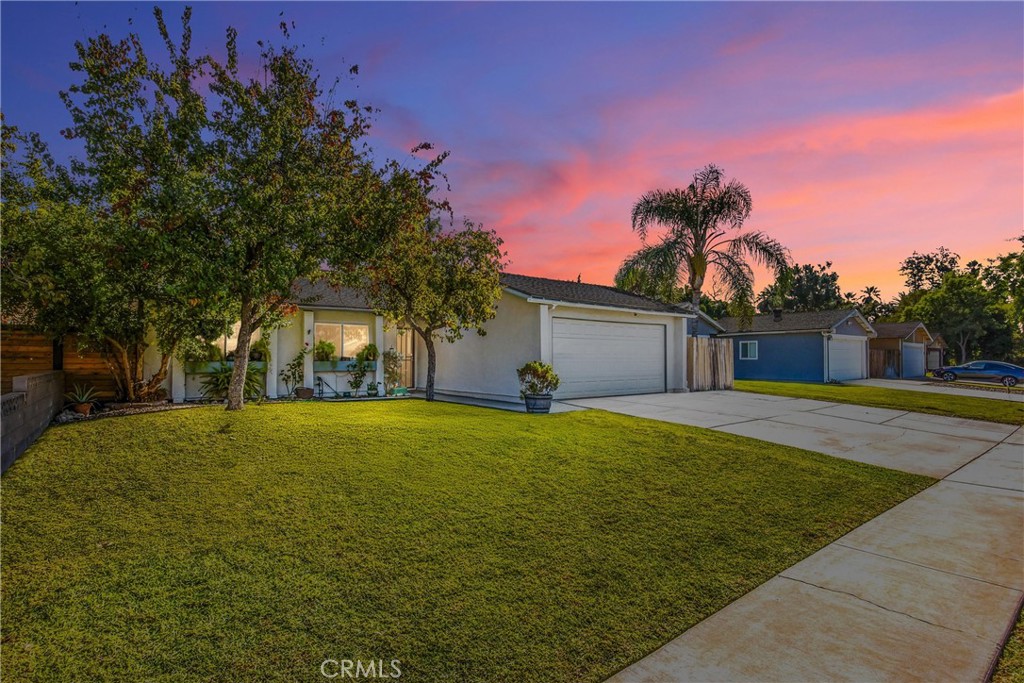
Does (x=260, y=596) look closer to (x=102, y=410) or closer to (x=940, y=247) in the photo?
(x=102, y=410)

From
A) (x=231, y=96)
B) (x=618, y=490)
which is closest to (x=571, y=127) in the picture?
(x=231, y=96)

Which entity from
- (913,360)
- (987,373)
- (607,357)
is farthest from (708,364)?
(913,360)

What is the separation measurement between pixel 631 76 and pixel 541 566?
10.0 m

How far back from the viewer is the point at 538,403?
36.2 feet

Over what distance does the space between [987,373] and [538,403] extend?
3206cm

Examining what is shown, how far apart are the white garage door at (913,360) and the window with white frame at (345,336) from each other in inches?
1475

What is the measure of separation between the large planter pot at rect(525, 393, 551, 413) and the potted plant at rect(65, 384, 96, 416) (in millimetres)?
8588

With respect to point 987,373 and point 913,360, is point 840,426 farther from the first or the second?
point 913,360

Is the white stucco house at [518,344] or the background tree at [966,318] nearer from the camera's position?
the white stucco house at [518,344]

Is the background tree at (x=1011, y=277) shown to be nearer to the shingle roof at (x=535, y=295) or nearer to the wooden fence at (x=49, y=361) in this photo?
the shingle roof at (x=535, y=295)

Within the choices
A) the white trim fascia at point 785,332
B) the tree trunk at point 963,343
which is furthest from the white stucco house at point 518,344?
the tree trunk at point 963,343

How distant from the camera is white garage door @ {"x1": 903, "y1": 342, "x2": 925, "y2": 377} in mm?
34344

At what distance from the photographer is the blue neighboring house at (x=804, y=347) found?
26.1 metres

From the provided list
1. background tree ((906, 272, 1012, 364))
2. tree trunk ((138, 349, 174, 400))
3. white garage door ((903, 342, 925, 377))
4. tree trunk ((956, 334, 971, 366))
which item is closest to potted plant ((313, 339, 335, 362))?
tree trunk ((138, 349, 174, 400))
